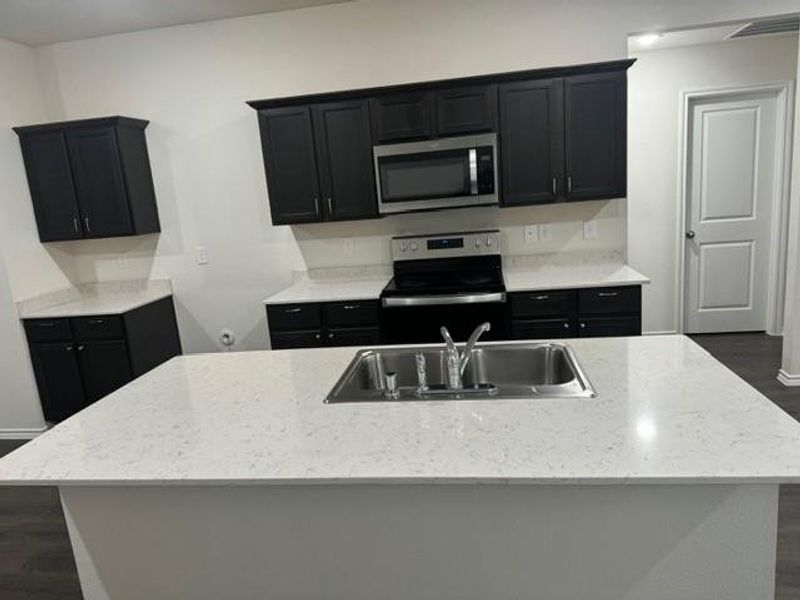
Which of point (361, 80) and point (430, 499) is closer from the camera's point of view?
point (430, 499)

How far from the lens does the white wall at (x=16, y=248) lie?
12.0ft

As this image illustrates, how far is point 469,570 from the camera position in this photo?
1.38 m

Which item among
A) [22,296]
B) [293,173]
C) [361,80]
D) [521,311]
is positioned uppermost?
[361,80]

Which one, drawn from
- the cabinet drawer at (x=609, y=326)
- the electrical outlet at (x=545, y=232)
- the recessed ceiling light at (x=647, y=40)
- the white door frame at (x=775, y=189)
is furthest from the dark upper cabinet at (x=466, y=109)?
the white door frame at (x=775, y=189)

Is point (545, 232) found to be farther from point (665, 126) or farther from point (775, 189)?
point (775, 189)

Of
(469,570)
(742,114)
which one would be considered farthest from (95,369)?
(742,114)

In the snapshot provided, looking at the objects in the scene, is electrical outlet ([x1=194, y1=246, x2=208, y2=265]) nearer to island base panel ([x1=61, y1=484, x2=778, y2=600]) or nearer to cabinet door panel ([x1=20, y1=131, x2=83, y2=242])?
cabinet door panel ([x1=20, y1=131, x2=83, y2=242])

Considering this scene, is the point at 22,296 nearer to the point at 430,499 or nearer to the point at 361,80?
the point at 361,80

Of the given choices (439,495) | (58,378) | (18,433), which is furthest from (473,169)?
(18,433)

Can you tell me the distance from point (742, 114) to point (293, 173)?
12.3ft

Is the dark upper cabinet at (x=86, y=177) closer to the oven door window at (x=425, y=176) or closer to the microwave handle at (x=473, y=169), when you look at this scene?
the oven door window at (x=425, y=176)

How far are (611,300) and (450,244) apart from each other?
1107mm

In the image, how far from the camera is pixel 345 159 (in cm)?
350

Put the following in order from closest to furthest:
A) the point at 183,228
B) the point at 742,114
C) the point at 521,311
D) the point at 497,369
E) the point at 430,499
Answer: the point at 430,499
the point at 497,369
the point at 521,311
the point at 183,228
the point at 742,114
